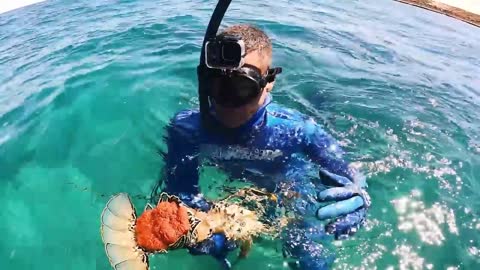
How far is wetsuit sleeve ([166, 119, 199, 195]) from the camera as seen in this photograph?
3084 mm

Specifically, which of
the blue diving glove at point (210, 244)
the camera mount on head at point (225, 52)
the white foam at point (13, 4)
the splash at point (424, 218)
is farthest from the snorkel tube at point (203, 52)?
the white foam at point (13, 4)

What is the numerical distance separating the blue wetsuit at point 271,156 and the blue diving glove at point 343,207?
0.27 meters

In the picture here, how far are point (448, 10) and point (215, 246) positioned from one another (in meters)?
8.85

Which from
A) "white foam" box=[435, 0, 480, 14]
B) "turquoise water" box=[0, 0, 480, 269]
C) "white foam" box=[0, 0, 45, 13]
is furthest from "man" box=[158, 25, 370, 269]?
"white foam" box=[435, 0, 480, 14]

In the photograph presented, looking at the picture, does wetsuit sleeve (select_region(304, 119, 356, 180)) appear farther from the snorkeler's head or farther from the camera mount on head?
the camera mount on head

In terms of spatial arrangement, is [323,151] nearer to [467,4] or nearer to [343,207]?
[343,207]

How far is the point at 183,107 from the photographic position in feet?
15.6

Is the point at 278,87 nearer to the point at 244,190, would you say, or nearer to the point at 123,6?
the point at 244,190

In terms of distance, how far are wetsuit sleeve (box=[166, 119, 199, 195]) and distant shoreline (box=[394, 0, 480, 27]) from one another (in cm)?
783

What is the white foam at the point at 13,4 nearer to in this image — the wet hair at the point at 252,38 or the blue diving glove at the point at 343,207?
Answer: the wet hair at the point at 252,38

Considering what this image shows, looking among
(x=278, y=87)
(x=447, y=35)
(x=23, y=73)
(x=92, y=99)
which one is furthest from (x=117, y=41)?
(x=447, y=35)

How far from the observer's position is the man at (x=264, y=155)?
103 inches

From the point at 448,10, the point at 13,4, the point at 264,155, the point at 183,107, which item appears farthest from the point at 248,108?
the point at 448,10

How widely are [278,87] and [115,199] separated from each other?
3.22 m
